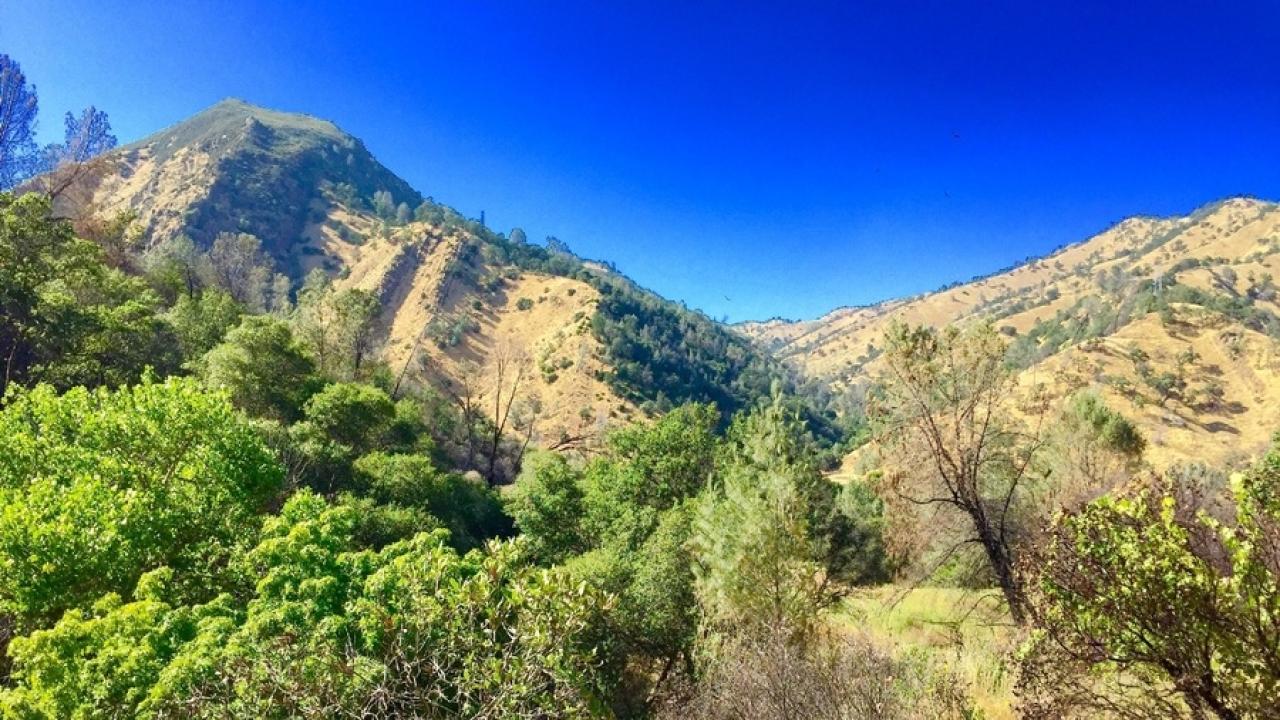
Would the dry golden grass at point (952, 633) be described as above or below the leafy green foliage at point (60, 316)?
below

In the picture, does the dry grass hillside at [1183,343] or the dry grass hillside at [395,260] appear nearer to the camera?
the dry grass hillside at [1183,343]

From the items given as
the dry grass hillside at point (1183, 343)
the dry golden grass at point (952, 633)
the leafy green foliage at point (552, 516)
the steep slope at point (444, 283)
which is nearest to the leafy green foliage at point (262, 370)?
the leafy green foliage at point (552, 516)

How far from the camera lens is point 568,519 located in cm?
2514

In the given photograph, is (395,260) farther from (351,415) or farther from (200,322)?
(351,415)

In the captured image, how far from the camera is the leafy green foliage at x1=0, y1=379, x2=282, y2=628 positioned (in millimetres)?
10180

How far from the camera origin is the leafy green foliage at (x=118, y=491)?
33.4 ft

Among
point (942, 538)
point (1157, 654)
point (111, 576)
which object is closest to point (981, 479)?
point (942, 538)

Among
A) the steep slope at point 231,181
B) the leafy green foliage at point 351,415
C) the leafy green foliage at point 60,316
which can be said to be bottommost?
the leafy green foliage at point 351,415

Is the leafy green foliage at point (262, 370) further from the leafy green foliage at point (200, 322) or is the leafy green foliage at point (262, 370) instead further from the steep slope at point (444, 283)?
the steep slope at point (444, 283)

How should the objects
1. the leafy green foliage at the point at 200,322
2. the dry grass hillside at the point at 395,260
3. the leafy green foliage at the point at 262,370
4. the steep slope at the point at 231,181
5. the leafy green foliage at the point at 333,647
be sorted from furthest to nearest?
the steep slope at the point at 231,181 → the dry grass hillside at the point at 395,260 → the leafy green foliage at the point at 200,322 → the leafy green foliage at the point at 262,370 → the leafy green foliage at the point at 333,647

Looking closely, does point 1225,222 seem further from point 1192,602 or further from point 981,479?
point 1192,602

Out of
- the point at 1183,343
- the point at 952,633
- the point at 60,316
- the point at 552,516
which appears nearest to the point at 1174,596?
the point at 952,633

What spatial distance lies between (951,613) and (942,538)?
7.19ft

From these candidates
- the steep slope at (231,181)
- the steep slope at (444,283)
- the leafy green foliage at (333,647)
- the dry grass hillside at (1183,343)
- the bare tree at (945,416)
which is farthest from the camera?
the steep slope at (231,181)
